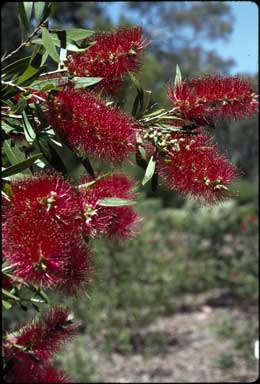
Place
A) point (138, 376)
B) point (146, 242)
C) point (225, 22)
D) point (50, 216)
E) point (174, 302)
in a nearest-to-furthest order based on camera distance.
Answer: point (50, 216), point (138, 376), point (146, 242), point (174, 302), point (225, 22)

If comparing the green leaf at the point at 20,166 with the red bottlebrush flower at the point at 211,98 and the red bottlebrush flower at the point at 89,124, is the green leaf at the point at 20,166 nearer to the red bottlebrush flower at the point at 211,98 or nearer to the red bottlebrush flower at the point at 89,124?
the red bottlebrush flower at the point at 89,124

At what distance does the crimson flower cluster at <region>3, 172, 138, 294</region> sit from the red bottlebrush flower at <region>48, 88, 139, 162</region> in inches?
2.6

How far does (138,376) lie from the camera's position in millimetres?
3996

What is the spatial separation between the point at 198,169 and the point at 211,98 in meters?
0.14

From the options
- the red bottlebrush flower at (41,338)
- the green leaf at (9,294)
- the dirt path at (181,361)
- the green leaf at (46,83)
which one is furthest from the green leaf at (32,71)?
the dirt path at (181,361)

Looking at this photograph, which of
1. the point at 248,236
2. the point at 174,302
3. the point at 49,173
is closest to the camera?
the point at 49,173

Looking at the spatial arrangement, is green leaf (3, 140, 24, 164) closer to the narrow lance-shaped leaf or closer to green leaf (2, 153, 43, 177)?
green leaf (2, 153, 43, 177)

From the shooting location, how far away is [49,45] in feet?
2.92

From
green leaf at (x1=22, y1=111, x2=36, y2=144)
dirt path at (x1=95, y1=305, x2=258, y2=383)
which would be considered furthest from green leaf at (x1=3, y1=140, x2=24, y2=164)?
dirt path at (x1=95, y1=305, x2=258, y2=383)

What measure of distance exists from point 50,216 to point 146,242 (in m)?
3.62

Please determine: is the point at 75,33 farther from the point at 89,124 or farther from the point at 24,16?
the point at 89,124

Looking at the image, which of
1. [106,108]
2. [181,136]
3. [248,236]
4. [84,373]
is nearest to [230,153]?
[181,136]

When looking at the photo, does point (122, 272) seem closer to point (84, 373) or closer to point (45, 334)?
point (84, 373)

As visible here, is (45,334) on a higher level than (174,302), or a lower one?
higher
